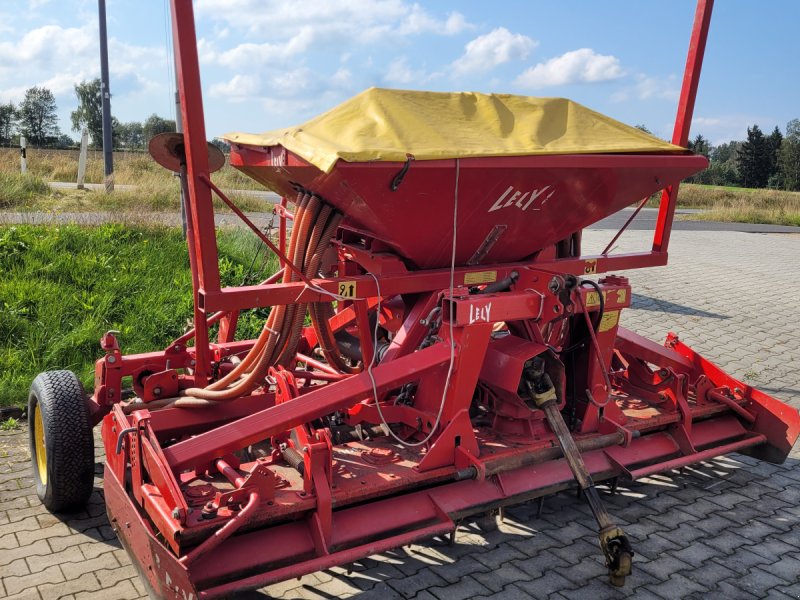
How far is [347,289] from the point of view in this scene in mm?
3844

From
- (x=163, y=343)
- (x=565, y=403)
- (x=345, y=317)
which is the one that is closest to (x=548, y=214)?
(x=565, y=403)

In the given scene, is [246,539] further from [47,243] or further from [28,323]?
[47,243]

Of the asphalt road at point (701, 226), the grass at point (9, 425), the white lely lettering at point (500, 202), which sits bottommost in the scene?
the grass at point (9, 425)

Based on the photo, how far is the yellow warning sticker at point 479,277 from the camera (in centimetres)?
420

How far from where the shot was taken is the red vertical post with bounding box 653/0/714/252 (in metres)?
4.50

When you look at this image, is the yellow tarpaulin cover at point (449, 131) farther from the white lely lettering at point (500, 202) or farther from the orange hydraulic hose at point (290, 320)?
the orange hydraulic hose at point (290, 320)

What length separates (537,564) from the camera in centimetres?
363

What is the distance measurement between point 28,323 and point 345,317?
350 cm

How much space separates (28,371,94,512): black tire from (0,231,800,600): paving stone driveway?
0.53 feet

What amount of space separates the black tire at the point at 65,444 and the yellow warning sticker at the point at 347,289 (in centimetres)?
157

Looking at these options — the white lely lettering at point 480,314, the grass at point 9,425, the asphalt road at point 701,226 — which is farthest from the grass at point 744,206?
the grass at point 9,425

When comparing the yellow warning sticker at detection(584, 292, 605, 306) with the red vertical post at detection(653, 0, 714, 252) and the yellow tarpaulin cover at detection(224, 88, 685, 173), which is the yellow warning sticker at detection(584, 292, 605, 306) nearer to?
the yellow tarpaulin cover at detection(224, 88, 685, 173)

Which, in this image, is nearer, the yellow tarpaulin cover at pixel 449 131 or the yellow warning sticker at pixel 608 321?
the yellow tarpaulin cover at pixel 449 131

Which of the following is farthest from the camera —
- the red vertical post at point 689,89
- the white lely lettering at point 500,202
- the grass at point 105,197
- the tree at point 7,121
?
the tree at point 7,121
